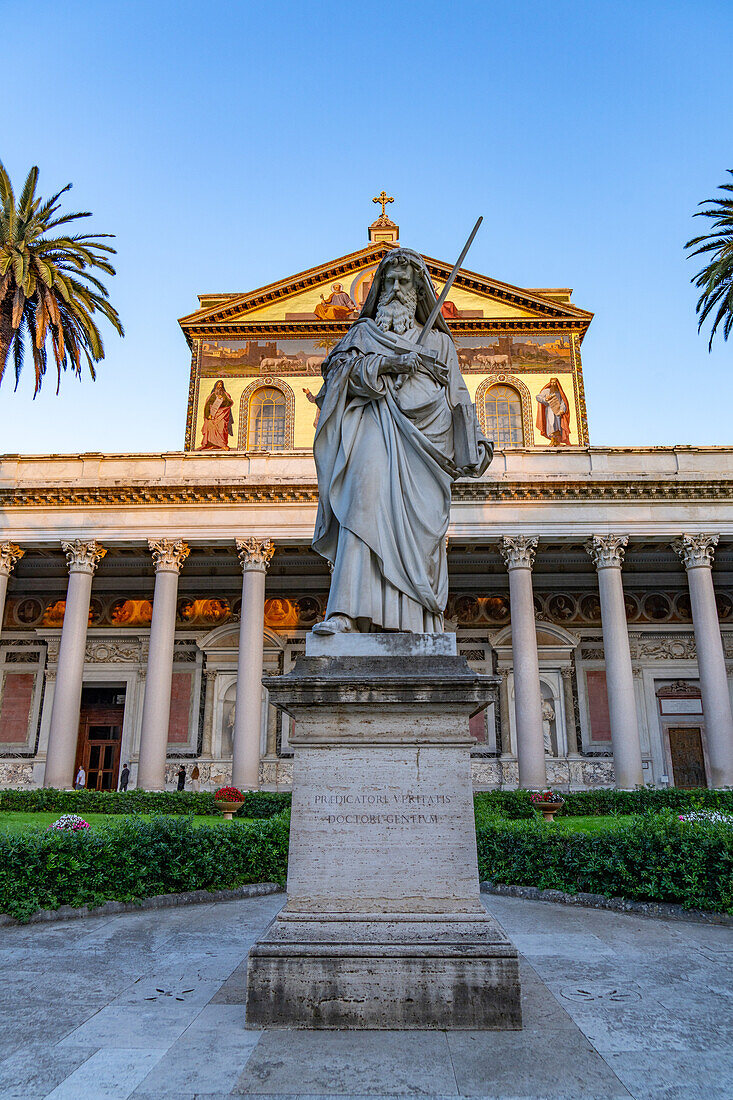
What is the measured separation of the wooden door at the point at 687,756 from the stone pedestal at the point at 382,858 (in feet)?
94.4

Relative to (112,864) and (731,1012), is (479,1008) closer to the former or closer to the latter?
(731,1012)

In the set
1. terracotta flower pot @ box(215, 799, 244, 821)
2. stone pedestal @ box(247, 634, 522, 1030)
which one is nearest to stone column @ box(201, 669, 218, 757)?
terracotta flower pot @ box(215, 799, 244, 821)

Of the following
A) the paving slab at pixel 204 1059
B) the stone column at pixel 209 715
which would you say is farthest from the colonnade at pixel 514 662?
the paving slab at pixel 204 1059

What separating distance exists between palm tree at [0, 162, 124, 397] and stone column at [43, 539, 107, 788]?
5843mm

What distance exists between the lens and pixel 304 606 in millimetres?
31875

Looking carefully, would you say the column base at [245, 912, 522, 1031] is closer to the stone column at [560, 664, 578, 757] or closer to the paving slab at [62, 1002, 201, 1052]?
the paving slab at [62, 1002, 201, 1052]

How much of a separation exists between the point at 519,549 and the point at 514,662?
12.2 ft

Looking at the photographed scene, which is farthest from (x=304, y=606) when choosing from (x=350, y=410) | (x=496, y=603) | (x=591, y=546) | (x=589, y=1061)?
(x=589, y=1061)

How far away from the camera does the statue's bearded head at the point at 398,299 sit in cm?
595

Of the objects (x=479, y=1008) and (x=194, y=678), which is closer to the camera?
(x=479, y=1008)

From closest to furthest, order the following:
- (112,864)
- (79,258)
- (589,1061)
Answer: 1. (589,1061)
2. (112,864)
3. (79,258)

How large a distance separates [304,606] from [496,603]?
773 cm

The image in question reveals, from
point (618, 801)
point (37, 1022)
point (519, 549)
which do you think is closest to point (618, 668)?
point (618, 801)

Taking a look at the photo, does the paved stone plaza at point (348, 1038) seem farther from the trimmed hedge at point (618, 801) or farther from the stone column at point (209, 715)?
the stone column at point (209, 715)
